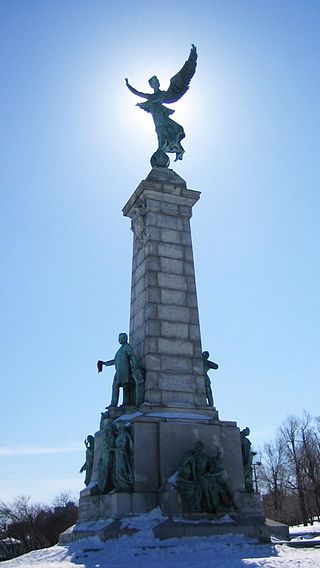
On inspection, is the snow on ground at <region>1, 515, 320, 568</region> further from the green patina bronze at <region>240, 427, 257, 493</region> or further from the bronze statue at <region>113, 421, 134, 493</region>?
the green patina bronze at <region>240, 427, 257, 493</region>

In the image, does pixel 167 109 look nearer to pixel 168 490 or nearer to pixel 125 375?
pixel 125 375

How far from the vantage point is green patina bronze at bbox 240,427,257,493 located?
13.6 metres

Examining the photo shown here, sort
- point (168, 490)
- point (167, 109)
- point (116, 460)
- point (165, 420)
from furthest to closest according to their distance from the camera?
point (167, 109) < point (165, 420) < point (116, 460) < point (168, 490)

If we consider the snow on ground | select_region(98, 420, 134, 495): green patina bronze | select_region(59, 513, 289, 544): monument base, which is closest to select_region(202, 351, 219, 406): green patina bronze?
select_region(98, 420, 134, 495): green patina bronze

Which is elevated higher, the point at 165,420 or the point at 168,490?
the point at 165,420

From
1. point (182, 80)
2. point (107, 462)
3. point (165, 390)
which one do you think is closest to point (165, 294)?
point (165, 390)

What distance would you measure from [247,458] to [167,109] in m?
12.4

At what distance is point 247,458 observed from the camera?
45.5 feet

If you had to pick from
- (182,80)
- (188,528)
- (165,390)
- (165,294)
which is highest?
(182,80)

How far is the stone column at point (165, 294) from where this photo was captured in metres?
13.8

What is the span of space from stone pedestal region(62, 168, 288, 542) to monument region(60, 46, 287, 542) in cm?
3

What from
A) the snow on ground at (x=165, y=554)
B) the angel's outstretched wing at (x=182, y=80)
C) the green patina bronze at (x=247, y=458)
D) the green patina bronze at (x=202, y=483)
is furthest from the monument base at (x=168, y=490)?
the angel's outstretched wing at (x=182, y=80)

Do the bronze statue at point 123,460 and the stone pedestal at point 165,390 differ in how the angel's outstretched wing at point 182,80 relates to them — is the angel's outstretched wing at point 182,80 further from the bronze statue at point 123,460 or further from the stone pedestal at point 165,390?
the bronze statue at point 123,460

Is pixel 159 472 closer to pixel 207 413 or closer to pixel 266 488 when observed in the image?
pixel 207 413
